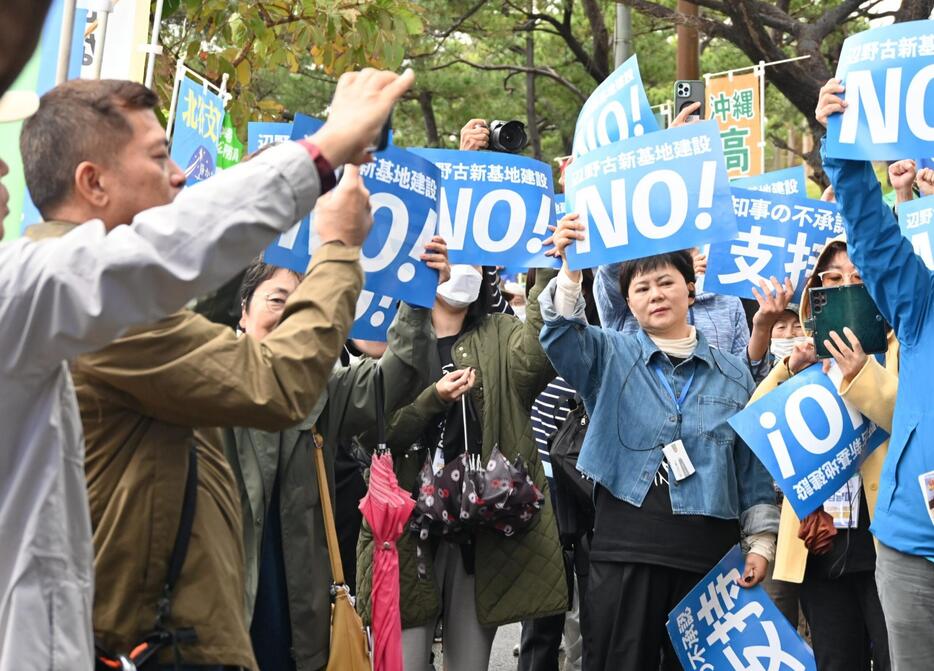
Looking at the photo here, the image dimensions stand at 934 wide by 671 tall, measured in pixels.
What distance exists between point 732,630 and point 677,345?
1171 millimetres

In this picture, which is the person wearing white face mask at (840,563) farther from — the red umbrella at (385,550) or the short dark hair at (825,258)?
the red umbrella at (385,550)

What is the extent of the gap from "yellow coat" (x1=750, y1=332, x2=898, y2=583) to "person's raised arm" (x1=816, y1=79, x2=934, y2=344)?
0.32 m

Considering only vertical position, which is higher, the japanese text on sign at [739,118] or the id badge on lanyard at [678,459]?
the japanese text on sign at [739,118]

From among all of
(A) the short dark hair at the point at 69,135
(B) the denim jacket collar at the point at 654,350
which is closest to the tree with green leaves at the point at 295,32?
(B) the denim jacket collar at the point at 654,350

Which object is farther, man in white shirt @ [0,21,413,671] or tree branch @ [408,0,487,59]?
tree branch @ [408,0,487,59]

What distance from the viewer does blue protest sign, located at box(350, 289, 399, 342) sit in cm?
451

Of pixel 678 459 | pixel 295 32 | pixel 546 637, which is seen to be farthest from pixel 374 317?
pixel 295 32

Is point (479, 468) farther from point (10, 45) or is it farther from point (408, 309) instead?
point (10, 45)

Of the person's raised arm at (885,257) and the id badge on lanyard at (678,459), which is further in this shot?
the id badge on lanyard at (678,459)

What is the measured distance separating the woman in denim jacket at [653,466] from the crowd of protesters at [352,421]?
1cm

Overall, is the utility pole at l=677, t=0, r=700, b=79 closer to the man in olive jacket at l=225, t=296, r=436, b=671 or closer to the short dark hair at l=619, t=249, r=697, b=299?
the short dark hair at l=619, t=249, r=697, b=299

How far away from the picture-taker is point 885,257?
4301 mm

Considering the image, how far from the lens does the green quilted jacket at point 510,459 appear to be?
5.53m

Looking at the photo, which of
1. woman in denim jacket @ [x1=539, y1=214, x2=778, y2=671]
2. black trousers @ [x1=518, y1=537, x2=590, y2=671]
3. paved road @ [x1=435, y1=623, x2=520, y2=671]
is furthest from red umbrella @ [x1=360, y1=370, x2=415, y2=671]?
paved road @ [x1=435, y1=623, x2=520, y2=671]
